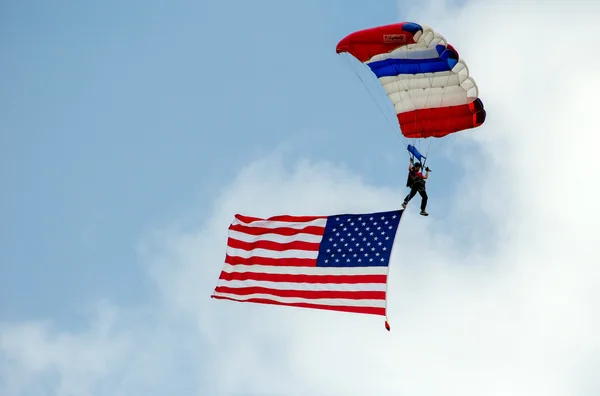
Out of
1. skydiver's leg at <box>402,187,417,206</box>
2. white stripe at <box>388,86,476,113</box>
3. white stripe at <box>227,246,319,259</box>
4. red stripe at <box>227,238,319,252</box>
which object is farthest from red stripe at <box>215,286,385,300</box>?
white stripe at <box>388,86,476,113</box>

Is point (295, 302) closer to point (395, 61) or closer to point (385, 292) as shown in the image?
A: point (385, 292)

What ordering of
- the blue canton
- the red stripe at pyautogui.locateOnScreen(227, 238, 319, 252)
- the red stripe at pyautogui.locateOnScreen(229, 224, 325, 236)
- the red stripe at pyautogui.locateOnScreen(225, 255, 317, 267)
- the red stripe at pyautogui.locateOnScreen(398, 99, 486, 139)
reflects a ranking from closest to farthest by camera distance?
the blue canton < the red stripe at pyautogui.locateOnScreen(225, 255, 317, 267) < the red stripe at pyautogui.locateOnScreen(227, 238, 319, 252) < the red stripe at pyautogui.locateOnScreen(229, 224, 325, 236) < the red stripe at pyautogui.locateOnScreen(398, 99, 486, 139)

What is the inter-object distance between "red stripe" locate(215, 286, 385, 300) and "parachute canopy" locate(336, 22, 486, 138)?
5018mm

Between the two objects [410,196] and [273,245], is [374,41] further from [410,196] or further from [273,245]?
[273,245]

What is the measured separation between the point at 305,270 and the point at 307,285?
43 centimetres

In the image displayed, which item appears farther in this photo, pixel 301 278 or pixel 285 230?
pixel 285 230

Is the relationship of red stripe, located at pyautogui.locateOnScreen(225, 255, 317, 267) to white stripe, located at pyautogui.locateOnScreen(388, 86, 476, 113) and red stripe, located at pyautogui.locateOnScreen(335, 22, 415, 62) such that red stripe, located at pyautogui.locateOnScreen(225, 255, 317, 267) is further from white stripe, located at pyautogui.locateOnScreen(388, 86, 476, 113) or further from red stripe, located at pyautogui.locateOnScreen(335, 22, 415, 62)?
→ red stripe, located at pyautogui.locateOnScreen(335, 22, 415, 62)

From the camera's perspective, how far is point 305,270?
109 ft

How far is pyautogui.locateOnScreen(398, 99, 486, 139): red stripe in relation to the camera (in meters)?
34.1

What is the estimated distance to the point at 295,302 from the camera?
107ft

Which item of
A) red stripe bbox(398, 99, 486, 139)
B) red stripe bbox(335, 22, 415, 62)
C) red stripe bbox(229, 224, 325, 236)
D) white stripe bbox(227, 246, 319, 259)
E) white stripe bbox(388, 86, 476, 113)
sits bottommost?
white stripe bbox(227, 246, 319, 259)

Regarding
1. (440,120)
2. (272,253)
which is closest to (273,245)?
(272,253)

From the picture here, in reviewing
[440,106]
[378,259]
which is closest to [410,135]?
[440,106]

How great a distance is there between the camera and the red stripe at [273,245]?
33.6m
